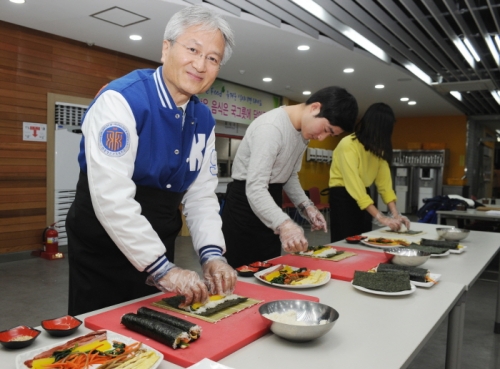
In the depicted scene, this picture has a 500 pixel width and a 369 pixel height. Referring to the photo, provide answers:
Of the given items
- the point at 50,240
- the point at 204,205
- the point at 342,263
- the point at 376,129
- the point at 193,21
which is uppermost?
the point at 193,21

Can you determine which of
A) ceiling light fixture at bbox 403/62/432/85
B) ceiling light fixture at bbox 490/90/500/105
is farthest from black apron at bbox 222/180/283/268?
ceiling light fixture at bbox 490/90/500/105

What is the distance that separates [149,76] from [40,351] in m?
0.84

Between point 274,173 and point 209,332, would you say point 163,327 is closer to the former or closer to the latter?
point 209,332

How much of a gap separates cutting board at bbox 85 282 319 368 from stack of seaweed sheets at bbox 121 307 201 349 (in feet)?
0.04

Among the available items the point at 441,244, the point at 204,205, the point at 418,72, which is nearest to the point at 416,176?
the point at 418,72

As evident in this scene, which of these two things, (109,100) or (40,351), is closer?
(40,351)

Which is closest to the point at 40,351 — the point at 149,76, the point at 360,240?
the point at 149,76

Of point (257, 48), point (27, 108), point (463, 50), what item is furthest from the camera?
point (463, 50)

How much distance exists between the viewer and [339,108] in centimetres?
189

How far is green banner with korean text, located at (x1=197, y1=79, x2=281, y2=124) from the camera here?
7473 mm

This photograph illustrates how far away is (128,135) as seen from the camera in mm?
1177

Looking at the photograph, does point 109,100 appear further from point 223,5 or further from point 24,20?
point 24,20

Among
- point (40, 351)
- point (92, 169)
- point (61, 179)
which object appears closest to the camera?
point (40, 351)

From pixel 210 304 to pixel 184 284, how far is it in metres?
0.12
